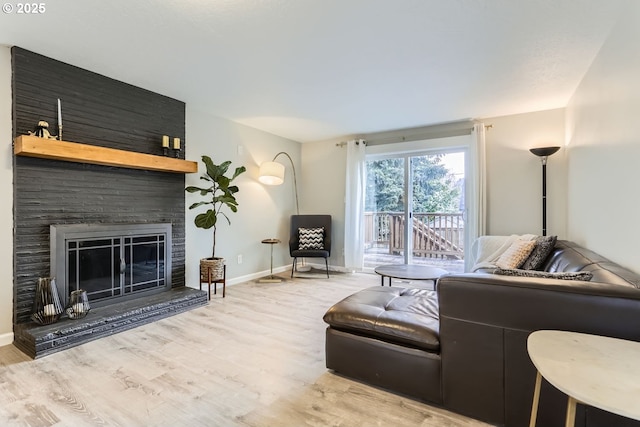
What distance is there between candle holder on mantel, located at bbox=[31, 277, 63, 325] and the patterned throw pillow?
3.04m

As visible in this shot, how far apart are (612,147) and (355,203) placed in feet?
10.4

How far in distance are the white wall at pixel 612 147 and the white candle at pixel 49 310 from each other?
13.0 feet

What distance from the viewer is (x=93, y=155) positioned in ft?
8.54

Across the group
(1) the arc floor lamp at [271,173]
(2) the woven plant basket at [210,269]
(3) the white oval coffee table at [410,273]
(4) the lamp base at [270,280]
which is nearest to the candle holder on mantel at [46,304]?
(2) the woven plant basket at [210,269]

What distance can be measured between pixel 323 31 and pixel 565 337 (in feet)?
7.09

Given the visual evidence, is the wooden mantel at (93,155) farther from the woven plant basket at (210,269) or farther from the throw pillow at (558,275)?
the throw pillow at (558,275)

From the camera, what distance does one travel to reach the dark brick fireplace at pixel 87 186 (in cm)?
237

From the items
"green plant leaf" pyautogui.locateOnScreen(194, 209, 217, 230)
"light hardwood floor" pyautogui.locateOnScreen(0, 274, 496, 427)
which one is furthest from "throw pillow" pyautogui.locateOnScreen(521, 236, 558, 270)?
"green plant leaf" pyautogui.locateOnScreen(194, 209, 217, 230)

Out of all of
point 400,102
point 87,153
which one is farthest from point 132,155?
point 400,102

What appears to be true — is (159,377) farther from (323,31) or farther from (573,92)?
(573,92)

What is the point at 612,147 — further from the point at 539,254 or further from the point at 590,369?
the point at 590,369

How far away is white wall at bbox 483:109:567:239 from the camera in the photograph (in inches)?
142

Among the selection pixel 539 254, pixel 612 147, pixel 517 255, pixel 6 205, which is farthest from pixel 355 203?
pixel 6 205

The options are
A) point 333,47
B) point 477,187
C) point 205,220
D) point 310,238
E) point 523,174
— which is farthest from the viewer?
point 310,238
